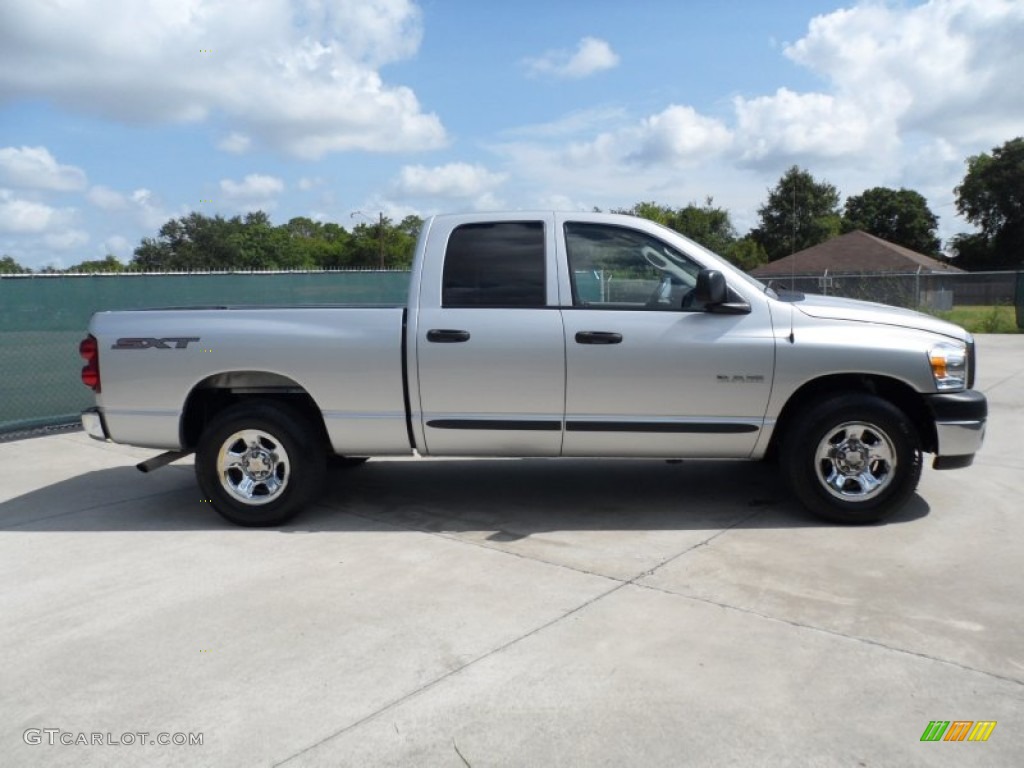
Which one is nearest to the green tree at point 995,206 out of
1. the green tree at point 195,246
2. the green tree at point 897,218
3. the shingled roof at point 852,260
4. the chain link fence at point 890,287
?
the green tree at point 897,218

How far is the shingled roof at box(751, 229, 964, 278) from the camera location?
1695 inches

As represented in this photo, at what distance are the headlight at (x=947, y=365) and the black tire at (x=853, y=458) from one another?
0.32 meters

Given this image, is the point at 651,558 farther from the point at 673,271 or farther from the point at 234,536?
the point at 234,536

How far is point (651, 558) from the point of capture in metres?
4.80

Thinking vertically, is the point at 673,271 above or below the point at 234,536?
above

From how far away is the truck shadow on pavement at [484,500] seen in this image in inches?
218

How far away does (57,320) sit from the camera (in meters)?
9.53

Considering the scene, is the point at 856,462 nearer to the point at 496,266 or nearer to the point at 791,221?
the point at 496,266

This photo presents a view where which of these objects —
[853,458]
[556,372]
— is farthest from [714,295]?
[853,458]

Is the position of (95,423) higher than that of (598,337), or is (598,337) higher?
(598,337)

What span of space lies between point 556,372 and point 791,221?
63.1m

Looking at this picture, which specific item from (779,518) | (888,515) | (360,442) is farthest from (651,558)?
(360,442)

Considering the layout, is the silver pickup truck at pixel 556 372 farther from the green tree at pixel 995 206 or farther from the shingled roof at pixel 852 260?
the green tree at pixel 995 206

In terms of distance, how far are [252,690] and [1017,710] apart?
116 inches
